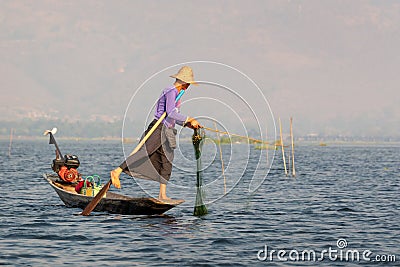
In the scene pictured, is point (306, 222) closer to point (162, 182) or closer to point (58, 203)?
point (162, 182)

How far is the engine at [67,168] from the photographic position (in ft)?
79.7

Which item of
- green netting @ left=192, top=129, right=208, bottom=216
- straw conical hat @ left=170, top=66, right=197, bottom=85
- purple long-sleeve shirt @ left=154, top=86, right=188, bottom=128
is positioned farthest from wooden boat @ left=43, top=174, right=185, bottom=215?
straw conical hat @ left=170, top=66, right=197, bottom=85

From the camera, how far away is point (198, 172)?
18.7 meters

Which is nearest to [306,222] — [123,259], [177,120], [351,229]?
[351,229]

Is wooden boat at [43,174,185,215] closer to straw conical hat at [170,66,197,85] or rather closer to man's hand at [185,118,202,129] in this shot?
man's hand at [185,118,202,129]

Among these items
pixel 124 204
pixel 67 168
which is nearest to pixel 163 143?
pixel 124 204

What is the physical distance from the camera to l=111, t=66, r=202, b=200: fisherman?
58.5ft

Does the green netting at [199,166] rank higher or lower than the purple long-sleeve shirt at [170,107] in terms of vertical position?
lower

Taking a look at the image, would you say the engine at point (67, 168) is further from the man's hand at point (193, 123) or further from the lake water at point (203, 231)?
the man's hand at point (193, 123)

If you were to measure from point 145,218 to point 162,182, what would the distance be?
48.5 inches

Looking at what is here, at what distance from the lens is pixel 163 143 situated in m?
18.5

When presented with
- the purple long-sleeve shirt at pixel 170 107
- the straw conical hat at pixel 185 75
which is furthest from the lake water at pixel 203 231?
the straw conical hat at pixel 185 75

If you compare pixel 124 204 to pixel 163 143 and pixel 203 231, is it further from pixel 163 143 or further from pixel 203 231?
pixel 203 231

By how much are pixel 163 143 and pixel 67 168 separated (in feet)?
24.1
